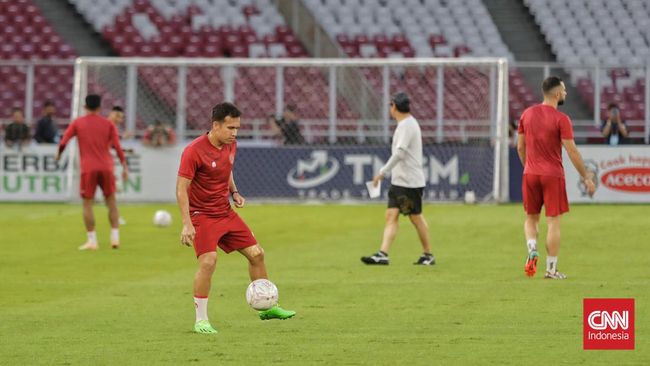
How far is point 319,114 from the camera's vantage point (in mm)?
30891

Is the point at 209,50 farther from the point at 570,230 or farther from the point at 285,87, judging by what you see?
the point at 570,230

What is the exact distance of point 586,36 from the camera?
129 ft

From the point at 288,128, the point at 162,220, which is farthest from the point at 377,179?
the point at 288,128

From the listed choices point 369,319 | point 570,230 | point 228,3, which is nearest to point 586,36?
point 228,3

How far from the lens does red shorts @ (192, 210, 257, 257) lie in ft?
36.3

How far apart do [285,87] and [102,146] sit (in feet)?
40.8

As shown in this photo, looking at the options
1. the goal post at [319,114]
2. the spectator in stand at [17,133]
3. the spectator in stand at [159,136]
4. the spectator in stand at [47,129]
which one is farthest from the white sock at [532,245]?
the spectator in stand at [47,129]

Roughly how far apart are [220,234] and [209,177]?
1.50ft

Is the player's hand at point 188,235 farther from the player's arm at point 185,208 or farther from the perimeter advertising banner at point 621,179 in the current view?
the perimeter advertising banner at point 621,179

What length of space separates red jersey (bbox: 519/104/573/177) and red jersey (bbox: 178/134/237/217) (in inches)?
175

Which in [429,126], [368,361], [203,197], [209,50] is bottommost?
[368,361]

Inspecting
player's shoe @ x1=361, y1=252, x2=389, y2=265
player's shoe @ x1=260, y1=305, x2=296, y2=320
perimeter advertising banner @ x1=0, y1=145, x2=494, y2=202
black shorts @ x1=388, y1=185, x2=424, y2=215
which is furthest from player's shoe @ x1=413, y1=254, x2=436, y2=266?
perimeter advertising banner @ x1=0, y1=145, x2=494, y2=202

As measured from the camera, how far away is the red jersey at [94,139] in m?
19.0

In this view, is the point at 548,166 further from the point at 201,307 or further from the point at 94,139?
the point at 94,139
